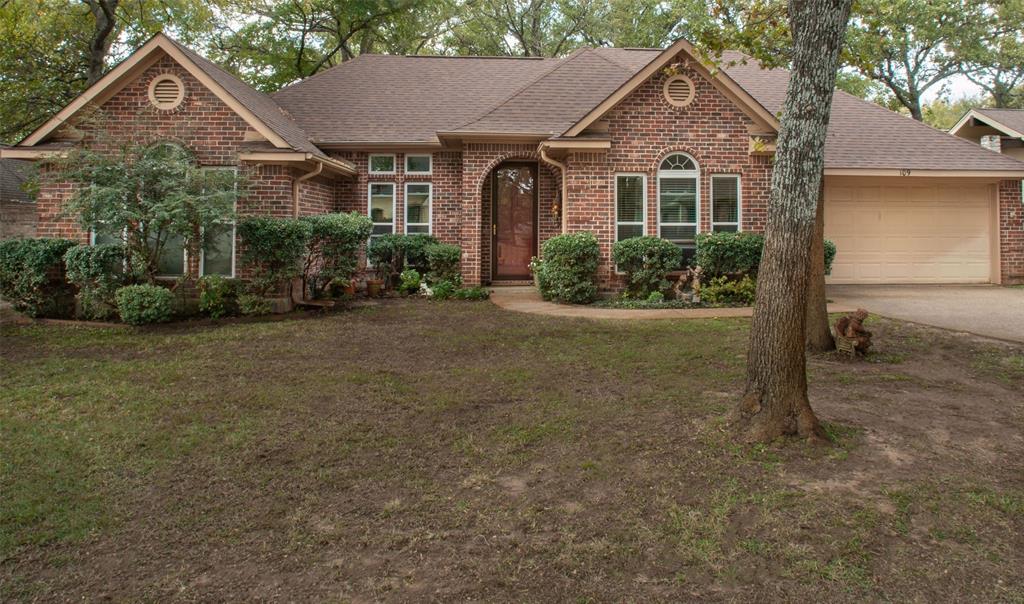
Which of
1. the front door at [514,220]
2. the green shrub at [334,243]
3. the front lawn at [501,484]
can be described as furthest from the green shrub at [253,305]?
the front door at [514,220]

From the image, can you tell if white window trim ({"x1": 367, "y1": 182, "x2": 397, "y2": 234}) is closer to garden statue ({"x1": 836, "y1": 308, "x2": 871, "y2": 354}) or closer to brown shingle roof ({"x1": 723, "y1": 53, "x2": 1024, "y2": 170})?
brown shingle roof ({"x1": 723, "y1": 53, "x2": 1024, "y2": 170})

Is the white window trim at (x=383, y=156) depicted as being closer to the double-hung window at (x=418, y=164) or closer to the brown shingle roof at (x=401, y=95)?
the double-hung window at (x=418, y=164)

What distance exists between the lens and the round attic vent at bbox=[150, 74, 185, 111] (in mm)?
11203

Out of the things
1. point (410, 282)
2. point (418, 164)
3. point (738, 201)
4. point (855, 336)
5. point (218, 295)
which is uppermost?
point (418, 164)

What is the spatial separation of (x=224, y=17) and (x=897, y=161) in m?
22.0

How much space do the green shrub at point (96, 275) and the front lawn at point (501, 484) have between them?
9.99 feet

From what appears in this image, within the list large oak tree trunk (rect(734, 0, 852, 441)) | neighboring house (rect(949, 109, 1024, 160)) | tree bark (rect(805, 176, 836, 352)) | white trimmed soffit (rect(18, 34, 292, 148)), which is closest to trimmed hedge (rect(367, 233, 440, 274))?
white trimmed soffit (rect(18, 34, 292, 148))

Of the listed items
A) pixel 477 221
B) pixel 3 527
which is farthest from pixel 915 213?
pixel 3 527

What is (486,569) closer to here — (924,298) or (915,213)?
(924,298)

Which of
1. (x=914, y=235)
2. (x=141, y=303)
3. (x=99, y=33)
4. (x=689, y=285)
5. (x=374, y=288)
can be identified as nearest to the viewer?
(x=141, y=303)

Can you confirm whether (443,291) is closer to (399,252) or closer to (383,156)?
(399,252)

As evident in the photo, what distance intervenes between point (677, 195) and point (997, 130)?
11.7 meters

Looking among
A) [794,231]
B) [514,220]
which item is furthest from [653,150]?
[794,231]

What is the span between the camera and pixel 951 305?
1106 centimetres
